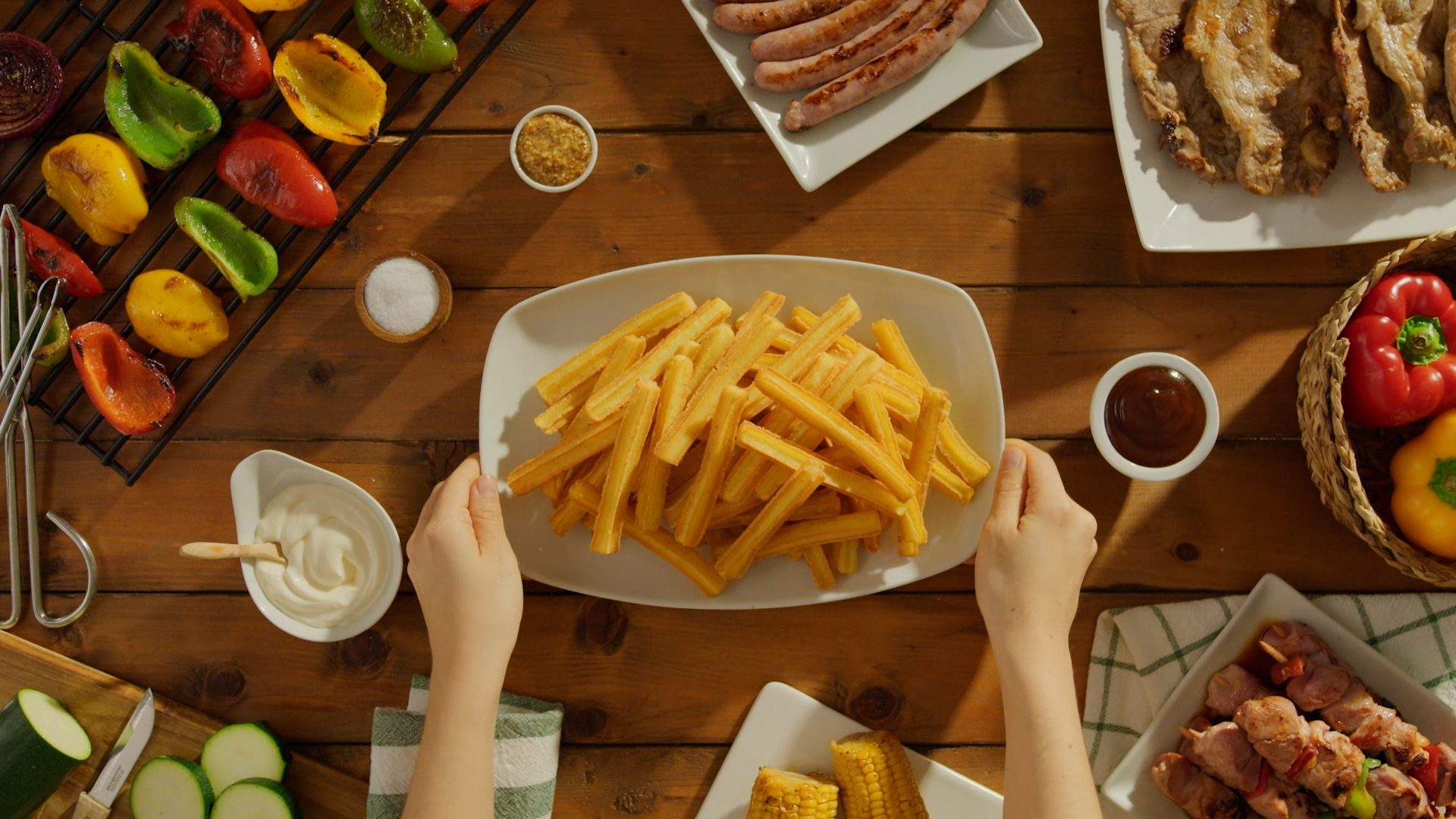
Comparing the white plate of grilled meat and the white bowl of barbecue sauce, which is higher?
the white plate of grilled meat

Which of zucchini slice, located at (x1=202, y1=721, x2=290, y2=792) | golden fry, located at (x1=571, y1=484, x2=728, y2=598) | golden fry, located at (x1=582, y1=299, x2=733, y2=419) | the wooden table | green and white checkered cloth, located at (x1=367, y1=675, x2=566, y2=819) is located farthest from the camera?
the wooden table

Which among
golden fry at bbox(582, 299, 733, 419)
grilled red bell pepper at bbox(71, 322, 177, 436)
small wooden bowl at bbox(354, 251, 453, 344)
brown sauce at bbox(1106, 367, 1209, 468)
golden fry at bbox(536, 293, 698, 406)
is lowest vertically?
brown sauce at bbox(1106, 367, 1209, 468)

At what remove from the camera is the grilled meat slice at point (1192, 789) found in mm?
2789

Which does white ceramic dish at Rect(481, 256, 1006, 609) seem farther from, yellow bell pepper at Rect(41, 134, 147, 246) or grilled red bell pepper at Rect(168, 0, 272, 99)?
yellow bell pepper at Rect(41, 134, 147, 246)

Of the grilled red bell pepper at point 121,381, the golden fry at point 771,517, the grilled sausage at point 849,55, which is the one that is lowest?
the golden fry at point 771,517

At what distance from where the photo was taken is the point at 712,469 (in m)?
2.53

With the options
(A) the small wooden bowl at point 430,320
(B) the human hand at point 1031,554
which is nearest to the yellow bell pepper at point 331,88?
(A) the small wooden bowl at point 430,320

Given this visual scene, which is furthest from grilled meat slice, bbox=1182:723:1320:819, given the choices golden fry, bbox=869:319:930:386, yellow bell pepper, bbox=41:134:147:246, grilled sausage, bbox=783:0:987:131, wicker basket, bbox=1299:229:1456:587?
yellow bell pepper, bbox=41:134:147:246

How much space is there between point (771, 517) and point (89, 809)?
2.48 meters

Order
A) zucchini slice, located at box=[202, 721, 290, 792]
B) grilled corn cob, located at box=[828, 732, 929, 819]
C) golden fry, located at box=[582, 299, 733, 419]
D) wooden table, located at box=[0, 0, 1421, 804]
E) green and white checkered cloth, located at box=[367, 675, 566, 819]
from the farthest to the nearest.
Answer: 1. wooden table, located at box=[0, 0, 1421, 804]
2. zucchini slice, located at box=[202, 721, 290, 792]
3. green and white checkered cloth, located at box=[367, 675, 566, 819]
4. grilled corn cob, located at box=[828, 732, 929, 819]
5. golden fry, located at box=[582, 299, 733, 419]

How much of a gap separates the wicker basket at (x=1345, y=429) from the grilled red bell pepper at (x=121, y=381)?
145 inches

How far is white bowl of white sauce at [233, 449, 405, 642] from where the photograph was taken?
113 inches

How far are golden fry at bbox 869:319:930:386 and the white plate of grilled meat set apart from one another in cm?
89

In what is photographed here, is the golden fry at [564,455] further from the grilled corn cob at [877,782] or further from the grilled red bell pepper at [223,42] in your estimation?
the grilled red bell pepper at [223,42]
